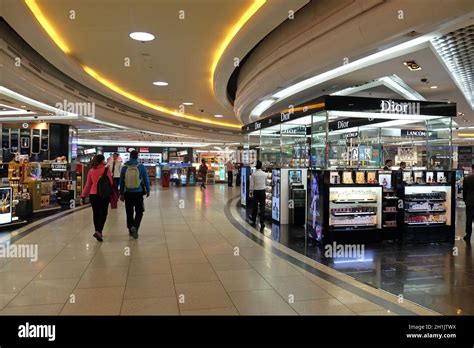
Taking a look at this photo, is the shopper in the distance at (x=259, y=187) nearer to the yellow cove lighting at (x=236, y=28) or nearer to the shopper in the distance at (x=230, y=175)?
the yellow cove lighting at (x=236, y=28)

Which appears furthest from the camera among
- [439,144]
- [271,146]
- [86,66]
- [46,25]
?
[271,146]

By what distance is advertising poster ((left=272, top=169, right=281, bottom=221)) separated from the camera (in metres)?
8.59

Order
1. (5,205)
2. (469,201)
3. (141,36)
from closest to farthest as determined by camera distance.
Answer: (141,36) < (469,201) < (5,205)

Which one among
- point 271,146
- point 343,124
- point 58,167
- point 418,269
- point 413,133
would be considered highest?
point 343,124

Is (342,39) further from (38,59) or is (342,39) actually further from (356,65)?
(38,59)

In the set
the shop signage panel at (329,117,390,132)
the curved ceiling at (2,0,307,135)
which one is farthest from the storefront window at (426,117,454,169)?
the curved ceiling at (2,0,307,135)

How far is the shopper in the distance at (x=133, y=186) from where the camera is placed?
6.55m

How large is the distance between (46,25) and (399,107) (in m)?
6.06

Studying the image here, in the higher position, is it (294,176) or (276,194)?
(294,176)

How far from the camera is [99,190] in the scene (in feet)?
20.4

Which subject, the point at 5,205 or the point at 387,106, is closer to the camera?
the point at 387,106

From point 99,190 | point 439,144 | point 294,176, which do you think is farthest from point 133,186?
point 439,144

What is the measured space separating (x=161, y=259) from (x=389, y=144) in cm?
657

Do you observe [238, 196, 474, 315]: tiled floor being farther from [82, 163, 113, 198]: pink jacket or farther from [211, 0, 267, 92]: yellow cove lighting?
[211, 0, 267, 92]: yellow cove lighting
